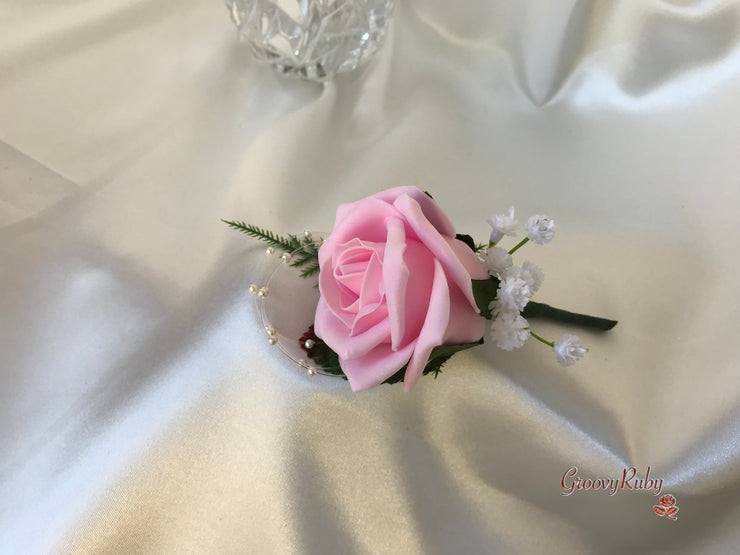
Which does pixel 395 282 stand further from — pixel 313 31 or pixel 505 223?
pixel 313 31

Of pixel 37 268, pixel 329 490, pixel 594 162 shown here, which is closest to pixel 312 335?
pixel 329 490

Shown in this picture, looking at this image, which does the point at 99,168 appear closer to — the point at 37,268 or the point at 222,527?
the point at 37,268

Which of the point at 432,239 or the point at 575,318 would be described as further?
the point at 575,318

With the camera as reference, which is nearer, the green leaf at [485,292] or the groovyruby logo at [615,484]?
the green leaf at [485,292]

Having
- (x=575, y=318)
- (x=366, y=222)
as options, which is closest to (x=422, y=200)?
(x=366, y=222)

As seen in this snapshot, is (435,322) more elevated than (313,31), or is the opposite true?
(313,31)

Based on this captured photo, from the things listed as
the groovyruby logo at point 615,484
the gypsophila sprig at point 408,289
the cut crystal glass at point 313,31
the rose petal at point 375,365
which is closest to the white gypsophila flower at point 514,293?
the gypsophila sprig at point 408,289

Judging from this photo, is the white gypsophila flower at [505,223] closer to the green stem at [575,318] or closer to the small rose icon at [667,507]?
the green stem at [575,318]

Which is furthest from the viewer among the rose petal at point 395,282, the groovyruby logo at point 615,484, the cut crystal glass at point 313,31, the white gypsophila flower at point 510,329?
the cut crystal glass at point 313,31
